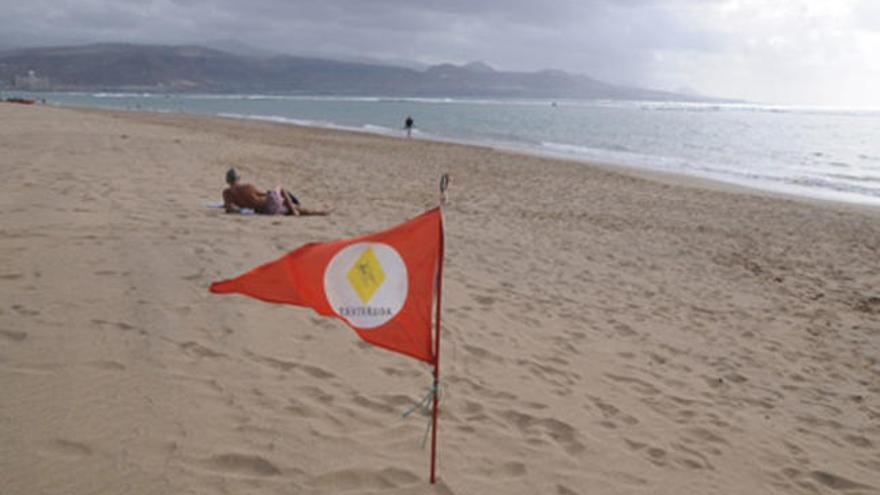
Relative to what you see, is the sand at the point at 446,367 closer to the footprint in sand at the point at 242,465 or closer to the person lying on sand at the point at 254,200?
the footprint in sand at the point at 242,465

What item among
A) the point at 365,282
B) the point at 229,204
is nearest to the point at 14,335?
the point at 365,282

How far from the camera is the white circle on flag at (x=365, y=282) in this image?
9.21ft

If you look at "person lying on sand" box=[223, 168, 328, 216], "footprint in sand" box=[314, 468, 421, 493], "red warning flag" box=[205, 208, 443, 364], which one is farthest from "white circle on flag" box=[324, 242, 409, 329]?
"person lying on sand" box=[223, 168, 328, 216]

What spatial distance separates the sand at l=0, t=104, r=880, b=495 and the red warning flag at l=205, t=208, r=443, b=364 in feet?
2.87

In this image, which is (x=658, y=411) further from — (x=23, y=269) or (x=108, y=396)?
(x=23, y=269)

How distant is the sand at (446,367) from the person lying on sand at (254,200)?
0.40m

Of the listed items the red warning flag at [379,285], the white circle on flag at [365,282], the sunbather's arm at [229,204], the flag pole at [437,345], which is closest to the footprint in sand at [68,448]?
the red warning flag at [379,285]

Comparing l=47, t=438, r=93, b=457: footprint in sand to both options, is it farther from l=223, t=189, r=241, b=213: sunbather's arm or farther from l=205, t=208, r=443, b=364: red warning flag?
l=223, t=189, r=241, b=213: sunbather's arm

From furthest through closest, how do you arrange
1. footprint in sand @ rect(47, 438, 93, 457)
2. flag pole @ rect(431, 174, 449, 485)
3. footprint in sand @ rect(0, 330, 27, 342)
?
1. footprint in sand @ rect(0, 330, 27, 342)
2. footprint in sand @ rect(47, 438, 93, 457)
3. flag pole @ rect(431, 174, 449, 485)

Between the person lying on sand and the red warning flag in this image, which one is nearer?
the red warning flag

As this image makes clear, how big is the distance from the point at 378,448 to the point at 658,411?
6.99 ft

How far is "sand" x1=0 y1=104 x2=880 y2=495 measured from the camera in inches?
127

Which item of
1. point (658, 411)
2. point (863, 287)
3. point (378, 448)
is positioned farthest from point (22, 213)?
point (863, 287)

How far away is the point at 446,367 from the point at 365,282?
1.96 m
